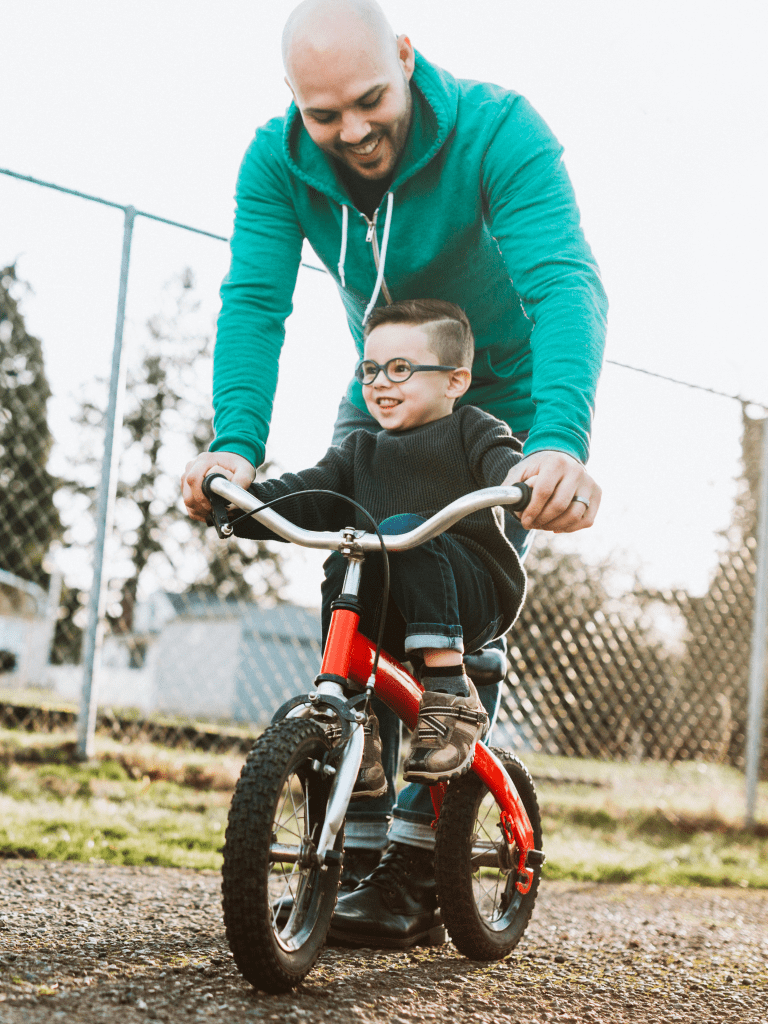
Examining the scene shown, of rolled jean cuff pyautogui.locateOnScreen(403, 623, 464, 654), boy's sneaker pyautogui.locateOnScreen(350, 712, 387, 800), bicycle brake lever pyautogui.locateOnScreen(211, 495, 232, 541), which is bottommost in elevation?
boy's sneaker pyautogui.locateOnScreen(350, 712, 387, 800)

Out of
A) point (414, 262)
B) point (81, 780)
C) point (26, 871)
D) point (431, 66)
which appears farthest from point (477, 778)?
point (81, 780)

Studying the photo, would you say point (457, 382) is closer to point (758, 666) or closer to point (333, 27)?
point (333, 27)

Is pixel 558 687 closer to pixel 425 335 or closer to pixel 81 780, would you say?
pixel 81 780

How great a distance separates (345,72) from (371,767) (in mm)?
1170

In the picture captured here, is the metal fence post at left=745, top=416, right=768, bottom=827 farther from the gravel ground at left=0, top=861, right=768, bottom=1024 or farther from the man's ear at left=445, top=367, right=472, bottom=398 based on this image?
the man's ear at left=445, top=367, right=472, bottom=398

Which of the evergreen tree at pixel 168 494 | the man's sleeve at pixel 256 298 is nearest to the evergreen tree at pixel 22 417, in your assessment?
the evergreen tree at pixel 168 494

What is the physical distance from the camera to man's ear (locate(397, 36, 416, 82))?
168cm

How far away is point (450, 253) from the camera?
72.1 inches

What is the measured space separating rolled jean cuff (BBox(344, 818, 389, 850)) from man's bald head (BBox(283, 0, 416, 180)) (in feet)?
4.43

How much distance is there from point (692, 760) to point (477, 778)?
362 cm

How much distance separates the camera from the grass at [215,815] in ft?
8.49

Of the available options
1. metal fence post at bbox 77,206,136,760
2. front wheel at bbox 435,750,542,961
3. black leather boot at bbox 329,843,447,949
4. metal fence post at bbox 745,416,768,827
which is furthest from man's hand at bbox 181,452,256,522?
metal fence post at bbox 745,416,768,827

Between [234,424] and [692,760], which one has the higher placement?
[234,424]

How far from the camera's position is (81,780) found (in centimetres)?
299
